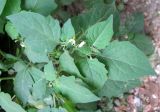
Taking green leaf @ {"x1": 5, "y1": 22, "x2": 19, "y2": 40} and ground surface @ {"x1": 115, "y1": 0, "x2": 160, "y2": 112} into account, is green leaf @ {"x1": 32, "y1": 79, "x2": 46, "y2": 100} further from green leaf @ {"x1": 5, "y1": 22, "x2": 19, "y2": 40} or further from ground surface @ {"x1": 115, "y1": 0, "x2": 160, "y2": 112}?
ground surface @ {"x1": 115, "y1": 0, "x2": 160, "y2": 112}

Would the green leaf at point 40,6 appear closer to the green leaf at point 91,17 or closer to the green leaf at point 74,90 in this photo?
the green leaf at point 91,17

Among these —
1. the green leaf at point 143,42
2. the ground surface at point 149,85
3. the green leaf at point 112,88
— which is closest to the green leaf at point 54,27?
the green leaf at point 112,88

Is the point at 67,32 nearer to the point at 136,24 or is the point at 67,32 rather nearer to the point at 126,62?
the point at 126,62

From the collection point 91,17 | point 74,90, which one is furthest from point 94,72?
point 91,17

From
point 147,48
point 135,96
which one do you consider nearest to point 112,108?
point 135,96

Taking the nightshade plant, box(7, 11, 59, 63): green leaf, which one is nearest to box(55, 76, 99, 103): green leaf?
the nightshade plant

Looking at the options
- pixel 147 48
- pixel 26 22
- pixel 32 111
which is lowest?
pixel 32 111

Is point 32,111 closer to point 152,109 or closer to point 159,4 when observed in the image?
point 152,109
